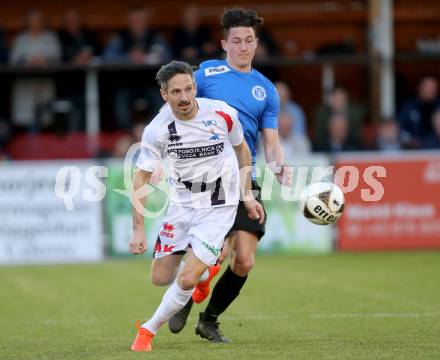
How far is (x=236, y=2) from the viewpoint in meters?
21.0

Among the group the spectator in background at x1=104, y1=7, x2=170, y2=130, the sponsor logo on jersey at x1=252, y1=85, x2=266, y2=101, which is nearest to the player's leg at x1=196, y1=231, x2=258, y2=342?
the sponsor logo on jersey at x1=252, y1=85, x2=266, y2=101

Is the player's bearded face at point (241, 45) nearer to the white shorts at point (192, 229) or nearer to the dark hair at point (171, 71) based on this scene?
the dark hair at point (171, 71)

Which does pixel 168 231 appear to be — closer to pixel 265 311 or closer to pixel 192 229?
pixel 192 229

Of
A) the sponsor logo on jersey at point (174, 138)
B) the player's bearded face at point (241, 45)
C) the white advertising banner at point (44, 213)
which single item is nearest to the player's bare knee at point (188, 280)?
the sponsor logo on jersey at point (174, 138)

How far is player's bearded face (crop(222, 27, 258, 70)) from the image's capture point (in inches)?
318

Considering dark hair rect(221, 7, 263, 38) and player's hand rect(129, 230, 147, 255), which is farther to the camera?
dark hair rect(221, 7, 263, 38)

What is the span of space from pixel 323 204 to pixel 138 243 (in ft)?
4.94

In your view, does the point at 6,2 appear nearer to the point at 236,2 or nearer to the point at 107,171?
the point at 236,2

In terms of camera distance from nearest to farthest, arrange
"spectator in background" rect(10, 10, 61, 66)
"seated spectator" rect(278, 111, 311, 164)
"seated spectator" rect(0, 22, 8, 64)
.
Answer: "seated spectator" rect(278, 111, 311, 164)
"spectator in background" rect(10, 10, 61, 66)
"seated spectator" rect(0, 22, 8, 64)

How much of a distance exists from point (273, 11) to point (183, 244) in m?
14.0

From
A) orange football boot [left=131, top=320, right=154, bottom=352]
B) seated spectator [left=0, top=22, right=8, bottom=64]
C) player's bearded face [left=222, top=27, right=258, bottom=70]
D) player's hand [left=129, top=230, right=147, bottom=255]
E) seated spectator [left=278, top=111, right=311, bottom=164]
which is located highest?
seated spectator [left=0, top=22, right=8, bottom=64]

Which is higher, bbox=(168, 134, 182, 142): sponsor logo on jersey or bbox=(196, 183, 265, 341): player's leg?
bbox=(168, 134, 182, 142): sponsor logo on jersey

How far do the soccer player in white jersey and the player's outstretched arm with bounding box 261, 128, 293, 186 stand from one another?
0.35 m

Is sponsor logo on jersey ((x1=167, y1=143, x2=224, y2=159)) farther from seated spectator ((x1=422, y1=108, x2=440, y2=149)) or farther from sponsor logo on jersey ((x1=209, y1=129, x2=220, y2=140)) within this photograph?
seated spectator ((x1=422, y1=108, x2=440, y2=149))
